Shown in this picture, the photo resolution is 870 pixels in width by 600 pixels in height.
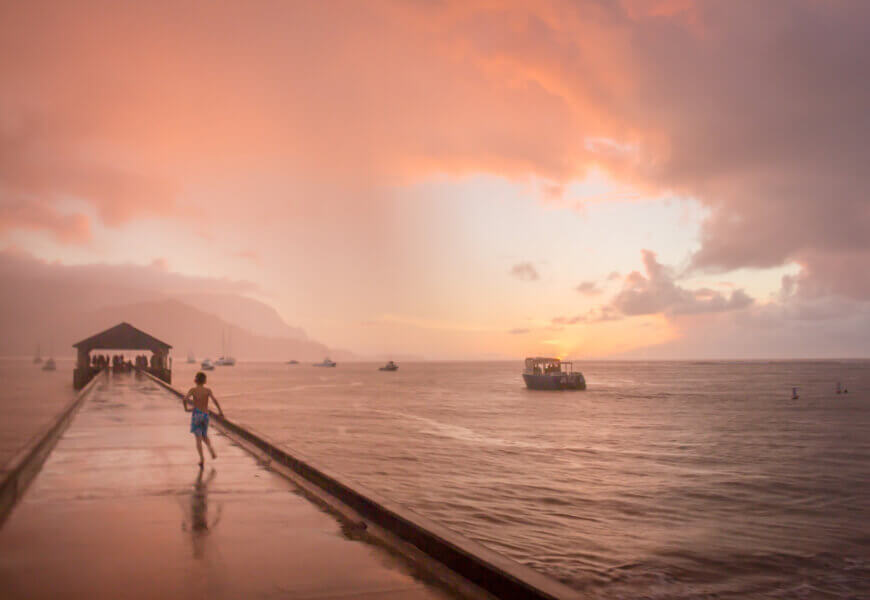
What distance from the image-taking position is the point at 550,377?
90250 mm

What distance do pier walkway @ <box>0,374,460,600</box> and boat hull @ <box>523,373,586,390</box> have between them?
8047 centimetres

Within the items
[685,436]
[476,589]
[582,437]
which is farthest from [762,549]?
[685,436]

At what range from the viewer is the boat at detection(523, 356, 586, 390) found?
90.4m

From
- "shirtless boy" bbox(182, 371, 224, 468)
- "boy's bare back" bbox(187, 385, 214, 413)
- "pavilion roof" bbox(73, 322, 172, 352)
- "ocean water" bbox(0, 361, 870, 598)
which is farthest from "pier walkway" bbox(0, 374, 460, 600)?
→ "pavilion roof" bbox(73, 322, 172, 352)

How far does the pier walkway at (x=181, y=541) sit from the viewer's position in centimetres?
560

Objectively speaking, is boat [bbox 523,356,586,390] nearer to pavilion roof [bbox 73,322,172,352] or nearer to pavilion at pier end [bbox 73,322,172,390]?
pavilion at pier end [bbox 73,322,172,390]

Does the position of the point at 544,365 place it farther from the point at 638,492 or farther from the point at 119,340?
the point at 638,492

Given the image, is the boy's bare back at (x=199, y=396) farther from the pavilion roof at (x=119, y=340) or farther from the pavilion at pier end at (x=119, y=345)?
the pavilion roof at (x=119, y=340)

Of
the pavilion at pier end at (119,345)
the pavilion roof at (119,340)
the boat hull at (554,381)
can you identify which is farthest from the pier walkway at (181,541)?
the boat hull at (554,381)

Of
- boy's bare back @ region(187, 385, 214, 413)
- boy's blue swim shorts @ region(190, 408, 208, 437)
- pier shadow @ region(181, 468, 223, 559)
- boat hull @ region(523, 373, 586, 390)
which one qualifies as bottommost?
boat hull @ region(523, 373, 586, 390)

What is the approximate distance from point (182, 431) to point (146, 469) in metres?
6.32

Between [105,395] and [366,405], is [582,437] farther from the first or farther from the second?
[366,405]

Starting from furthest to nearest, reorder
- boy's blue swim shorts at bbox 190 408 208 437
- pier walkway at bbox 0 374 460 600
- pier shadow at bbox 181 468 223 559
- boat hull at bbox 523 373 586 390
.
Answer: boat hull at bbox 523 373 586 390 < boy's blue swim shorts at bbox 190 408 208 437 < pier shadow at bbox 181 468 223 559 < pier walkway at bbox 0 374 460 600

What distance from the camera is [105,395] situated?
1303 inches
